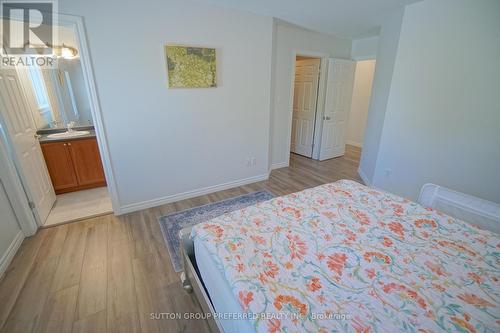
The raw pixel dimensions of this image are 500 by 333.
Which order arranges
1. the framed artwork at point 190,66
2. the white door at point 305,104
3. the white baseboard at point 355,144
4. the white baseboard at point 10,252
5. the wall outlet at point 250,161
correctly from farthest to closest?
the white baseboard at point 355,144
the white door at point 305,104
the wall outlet at point 250,161
the framed artwork at point 190,66
the white baseboard at point 10,252

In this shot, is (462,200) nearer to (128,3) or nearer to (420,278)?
(420,278)

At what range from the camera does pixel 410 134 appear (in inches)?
105

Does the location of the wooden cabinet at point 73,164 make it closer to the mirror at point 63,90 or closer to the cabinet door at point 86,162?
the cabinet door at point 86,162

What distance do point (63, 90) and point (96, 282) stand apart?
10.8 ft

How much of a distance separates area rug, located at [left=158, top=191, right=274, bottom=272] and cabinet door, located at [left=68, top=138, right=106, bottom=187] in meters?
1.54

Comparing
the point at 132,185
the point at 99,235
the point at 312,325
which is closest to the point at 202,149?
the point at 132,185

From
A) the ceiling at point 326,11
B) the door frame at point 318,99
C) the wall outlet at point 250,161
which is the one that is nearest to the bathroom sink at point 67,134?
the wall outlet at point 250,161

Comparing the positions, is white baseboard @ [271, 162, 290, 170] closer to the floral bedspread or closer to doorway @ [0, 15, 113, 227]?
the floral bedspread

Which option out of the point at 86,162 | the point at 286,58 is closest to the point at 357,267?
the point at 286,58

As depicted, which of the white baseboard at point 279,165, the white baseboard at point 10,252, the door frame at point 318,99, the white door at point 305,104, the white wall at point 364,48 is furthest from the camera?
the white door at point 305,104

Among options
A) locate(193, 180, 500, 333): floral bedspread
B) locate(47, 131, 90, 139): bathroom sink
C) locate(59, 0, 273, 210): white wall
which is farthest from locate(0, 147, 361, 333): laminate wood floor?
locate(47, 131, 90, 139): bathroom sink

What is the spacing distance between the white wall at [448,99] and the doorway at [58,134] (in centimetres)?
351

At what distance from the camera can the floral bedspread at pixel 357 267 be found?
83 centimetres

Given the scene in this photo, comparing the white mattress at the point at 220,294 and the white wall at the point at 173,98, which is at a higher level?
the white wall at the point at 173,98
